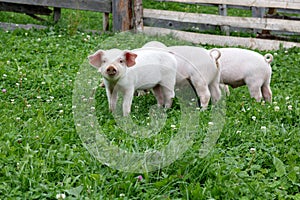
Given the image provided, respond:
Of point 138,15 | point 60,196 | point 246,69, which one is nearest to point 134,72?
point 246,69

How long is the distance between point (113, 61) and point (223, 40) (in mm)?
6029

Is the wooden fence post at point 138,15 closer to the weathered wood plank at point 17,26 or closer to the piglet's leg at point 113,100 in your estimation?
the weathered wood plank at point 17,26

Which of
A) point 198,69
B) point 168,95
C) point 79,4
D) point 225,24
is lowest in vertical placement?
point 225,24

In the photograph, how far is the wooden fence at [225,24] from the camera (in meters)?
10.6

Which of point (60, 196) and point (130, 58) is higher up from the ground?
point (130, 58)

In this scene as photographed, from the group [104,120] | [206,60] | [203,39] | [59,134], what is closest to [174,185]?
[59,134]

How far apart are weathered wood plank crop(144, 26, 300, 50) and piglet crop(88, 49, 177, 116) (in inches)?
193

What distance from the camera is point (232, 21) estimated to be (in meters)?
11.0

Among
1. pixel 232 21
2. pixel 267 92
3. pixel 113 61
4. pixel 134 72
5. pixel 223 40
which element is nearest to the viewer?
pixel 113 61

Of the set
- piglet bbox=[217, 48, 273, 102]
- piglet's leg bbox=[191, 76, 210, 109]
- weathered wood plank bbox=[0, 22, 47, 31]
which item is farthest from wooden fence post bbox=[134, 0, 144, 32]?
piglet's leg bbox=[191, 76, 210, 109]

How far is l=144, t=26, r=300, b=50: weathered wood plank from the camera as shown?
10547mm

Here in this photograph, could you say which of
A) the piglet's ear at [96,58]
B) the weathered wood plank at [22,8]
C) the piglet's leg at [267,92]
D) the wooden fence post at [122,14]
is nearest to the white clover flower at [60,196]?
the piglet's ear at [96,58]

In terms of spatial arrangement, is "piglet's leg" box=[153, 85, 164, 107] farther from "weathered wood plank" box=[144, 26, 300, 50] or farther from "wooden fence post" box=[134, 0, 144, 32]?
"wooden fence post" box=[134, 0, 144, 32]

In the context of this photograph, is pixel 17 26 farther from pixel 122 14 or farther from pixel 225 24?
pixel 225 24
